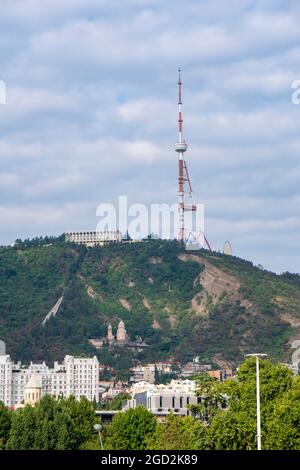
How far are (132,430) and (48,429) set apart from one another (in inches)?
281

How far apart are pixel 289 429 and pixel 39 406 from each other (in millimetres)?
44732

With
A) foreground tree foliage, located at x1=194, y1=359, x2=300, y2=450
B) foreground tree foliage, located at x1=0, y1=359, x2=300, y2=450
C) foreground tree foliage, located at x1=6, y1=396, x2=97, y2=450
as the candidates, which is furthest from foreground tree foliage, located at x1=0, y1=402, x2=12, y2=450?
foreground tree foliage, located at x1=194, y1=359, x2=300, y2=450

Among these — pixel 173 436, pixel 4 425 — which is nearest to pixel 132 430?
pixel 173 436

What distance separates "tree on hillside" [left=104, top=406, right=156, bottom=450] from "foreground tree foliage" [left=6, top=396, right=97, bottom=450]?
364 cm

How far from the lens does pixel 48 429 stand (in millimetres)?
98062

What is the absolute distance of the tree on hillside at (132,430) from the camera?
9406cm

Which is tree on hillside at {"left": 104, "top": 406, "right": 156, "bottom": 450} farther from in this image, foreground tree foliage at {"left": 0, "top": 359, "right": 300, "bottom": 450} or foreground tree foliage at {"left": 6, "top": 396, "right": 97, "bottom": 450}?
foreground tree foliage at {"left": 6, "top": 396, "right": 97, "bottom": 450}

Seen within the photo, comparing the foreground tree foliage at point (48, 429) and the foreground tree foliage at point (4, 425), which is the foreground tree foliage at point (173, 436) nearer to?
the foreground tree foliage at point (48, 429)

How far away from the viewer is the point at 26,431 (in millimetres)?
97000

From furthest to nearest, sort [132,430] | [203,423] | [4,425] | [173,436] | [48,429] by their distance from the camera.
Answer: [4,425]
[48,429]
[132,430]
[173,436]
[203,423]

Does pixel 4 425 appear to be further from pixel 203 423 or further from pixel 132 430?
pixel 203 423

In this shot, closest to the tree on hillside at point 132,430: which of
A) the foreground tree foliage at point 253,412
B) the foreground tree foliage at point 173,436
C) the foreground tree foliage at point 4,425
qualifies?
the foreground tree foliage at point 173,436

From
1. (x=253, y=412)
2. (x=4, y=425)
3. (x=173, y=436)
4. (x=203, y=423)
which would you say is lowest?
(x=173, y=436)
